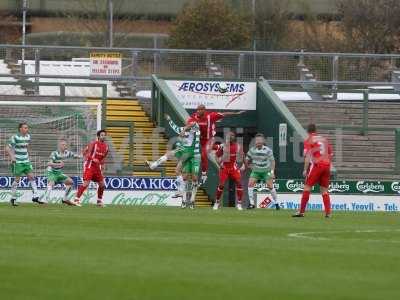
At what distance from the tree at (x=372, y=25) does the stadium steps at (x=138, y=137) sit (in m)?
19.6

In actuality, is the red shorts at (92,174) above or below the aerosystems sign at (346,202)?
above

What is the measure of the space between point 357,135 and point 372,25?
61.2 feet

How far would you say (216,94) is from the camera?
141 ft

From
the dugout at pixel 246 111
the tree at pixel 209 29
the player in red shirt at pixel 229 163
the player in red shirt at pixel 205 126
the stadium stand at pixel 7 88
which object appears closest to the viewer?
the player in red shirt at pixel 205 126

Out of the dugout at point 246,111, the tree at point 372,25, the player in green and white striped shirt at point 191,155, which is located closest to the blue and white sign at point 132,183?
the dugout at point 246,111

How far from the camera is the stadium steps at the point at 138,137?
40031 millimetres

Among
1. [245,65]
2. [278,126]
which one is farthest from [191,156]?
[245,65]

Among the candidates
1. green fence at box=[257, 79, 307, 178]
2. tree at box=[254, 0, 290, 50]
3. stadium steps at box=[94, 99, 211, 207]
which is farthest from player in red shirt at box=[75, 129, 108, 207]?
tree at box=[254, 0, 290, 50]

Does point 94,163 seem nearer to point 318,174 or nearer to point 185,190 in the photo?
point 185,190

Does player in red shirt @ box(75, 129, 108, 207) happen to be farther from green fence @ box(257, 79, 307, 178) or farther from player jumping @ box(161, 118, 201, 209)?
green fence @ box(257, 79, 307, 178)

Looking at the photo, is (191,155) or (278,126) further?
(278,126)

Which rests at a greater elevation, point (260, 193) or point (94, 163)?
point (94, 163)

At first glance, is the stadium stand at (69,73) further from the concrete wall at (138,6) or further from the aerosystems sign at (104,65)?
the concrete wall at (138,6)

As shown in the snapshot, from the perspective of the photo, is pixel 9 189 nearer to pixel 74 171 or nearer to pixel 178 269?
pixel 74 171
